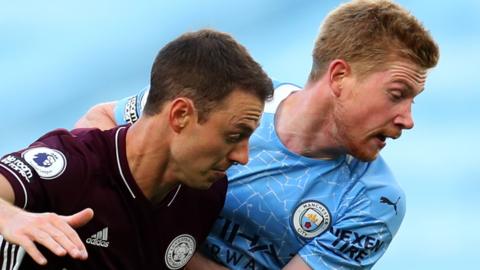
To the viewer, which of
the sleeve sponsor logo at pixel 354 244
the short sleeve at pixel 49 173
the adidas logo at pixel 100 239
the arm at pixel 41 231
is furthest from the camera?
the sleeve sponsor logo at pixel 354 244

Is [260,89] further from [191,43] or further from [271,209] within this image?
[271,209]

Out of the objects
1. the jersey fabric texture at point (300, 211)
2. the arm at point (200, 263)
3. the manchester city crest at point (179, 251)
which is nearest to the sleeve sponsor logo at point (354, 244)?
the jersey fabric texture at point (300, 211)

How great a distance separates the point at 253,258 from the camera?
4098mm

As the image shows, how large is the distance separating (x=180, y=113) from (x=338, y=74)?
0.72 meters

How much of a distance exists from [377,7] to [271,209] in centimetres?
75

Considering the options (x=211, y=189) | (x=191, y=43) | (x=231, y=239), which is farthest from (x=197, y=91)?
(x=231, y=239)

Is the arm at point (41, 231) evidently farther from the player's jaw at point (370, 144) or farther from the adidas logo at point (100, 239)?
the player's jaw at point (370, 144)

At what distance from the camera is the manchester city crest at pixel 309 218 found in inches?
159

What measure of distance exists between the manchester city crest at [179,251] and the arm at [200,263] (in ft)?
0.60

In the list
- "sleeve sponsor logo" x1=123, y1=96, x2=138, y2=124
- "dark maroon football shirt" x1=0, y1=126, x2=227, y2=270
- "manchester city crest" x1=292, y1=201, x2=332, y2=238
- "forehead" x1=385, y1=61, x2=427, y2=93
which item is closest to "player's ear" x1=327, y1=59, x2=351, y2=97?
"forehead" x1=385, y1=61, x2=427, y2=93

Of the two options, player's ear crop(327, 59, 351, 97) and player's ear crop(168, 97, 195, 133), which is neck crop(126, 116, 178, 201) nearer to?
player's ear crop(168, 97, 195, 133)

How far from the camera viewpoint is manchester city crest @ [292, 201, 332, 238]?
13.2 ft

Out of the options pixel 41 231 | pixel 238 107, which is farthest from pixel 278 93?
pixel 41 231

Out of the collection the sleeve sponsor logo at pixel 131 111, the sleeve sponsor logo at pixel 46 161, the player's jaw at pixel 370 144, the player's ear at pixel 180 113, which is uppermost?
the player's jaw at pixel 370 144
